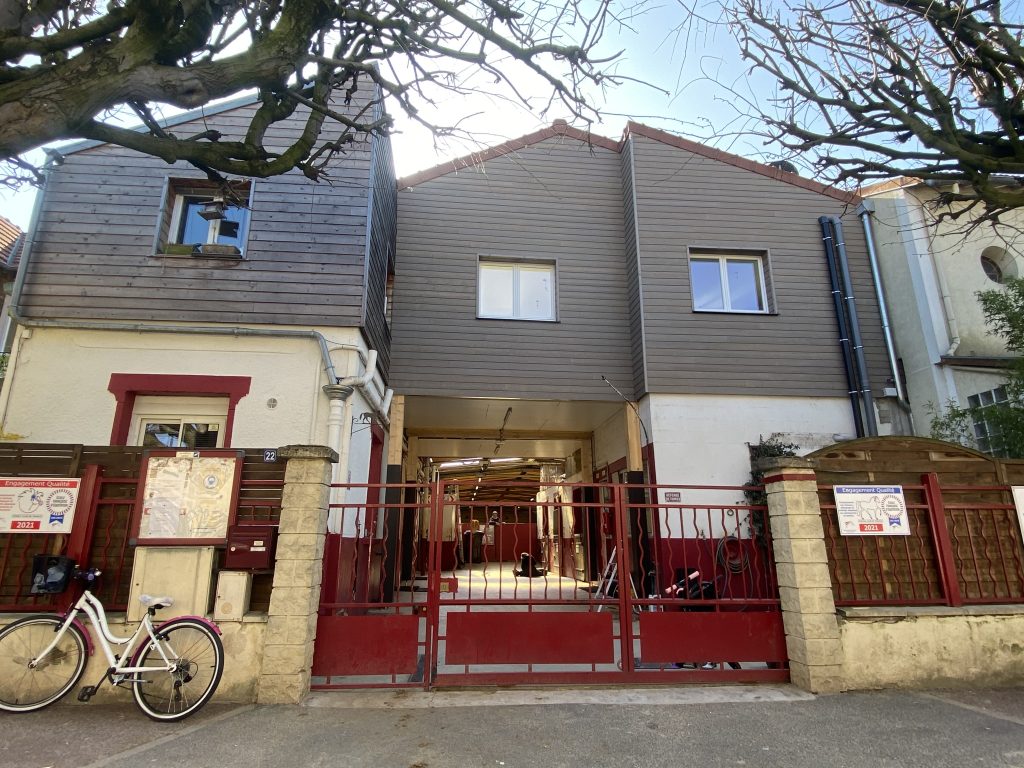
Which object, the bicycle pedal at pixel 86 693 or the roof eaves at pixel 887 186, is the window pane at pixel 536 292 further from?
the bicycle pedal at pixel 86 693

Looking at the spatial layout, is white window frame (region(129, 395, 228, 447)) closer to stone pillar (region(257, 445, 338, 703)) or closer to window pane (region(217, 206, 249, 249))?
window pane (region(217, 206, 249, 249))

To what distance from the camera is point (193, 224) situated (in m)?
8.01

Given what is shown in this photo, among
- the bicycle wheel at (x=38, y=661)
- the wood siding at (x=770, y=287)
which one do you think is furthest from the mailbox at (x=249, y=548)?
the wood siding at (x=770, y=287)

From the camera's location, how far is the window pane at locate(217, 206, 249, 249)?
7832 mm

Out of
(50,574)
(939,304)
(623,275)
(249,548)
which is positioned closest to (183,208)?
(50,574)

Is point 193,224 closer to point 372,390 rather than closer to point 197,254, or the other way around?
point 197,254

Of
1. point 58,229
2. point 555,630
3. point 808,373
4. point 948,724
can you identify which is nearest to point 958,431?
point 808,373

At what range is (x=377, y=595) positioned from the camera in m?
8.48

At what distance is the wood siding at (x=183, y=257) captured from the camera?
725 cm

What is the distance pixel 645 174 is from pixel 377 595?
8.32 meters

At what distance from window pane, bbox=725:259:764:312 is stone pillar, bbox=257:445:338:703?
302 inches

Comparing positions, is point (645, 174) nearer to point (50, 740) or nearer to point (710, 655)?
point (710, 655)

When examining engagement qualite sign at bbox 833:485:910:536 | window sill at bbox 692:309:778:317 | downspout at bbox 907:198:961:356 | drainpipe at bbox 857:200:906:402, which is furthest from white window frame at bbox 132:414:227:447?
downspout at bbox 907:198:961:356

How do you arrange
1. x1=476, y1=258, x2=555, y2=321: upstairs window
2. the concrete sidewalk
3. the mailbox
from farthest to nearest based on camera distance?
x1=476, y1=258, x2=555, y2=321: upstairs window → the mailbox → the concrete sidewalk
